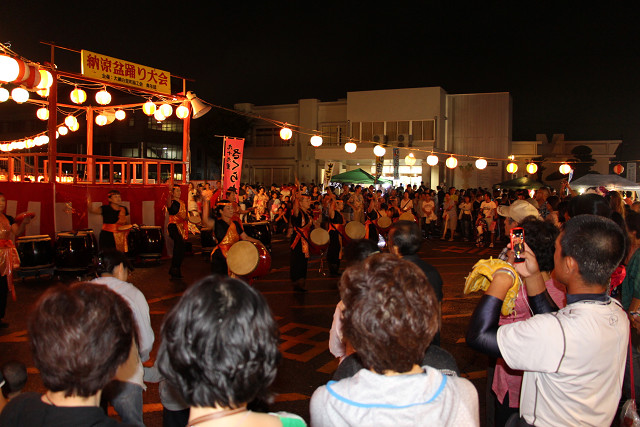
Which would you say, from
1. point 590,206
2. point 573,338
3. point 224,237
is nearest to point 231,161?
point 224,237

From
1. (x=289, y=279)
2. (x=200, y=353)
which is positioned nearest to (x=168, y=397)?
(x=200, y=353)

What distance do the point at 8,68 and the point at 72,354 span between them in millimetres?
8153

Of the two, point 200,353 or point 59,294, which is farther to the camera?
point 59,294

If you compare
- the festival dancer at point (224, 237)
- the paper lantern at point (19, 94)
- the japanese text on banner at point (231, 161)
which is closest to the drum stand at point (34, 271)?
the festival dancer at point (224, 237)

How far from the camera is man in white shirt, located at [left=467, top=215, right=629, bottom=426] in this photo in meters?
1.77

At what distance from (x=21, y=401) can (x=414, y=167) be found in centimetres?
2660

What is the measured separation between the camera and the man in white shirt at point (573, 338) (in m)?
1.77

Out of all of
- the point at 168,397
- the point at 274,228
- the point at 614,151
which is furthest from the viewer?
the point at 614,151

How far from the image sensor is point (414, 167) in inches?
1067

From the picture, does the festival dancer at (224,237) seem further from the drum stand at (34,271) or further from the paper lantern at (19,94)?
the paper lantern at (19,94)

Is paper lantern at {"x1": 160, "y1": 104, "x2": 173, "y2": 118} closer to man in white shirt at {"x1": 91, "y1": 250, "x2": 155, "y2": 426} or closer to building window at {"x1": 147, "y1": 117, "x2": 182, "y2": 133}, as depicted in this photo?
man in white shirt at {"x1": 91, "y1": 250, "x2": 155, "y2": 426}

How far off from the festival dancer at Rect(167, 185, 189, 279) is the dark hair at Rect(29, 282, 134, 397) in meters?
7.63

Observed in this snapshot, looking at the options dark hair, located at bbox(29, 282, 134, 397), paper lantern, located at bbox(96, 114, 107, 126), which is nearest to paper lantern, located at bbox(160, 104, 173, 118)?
paper lantern, located at bbox(96, 114, 107, 126)

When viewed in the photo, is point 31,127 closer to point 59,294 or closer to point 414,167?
point 414,167
